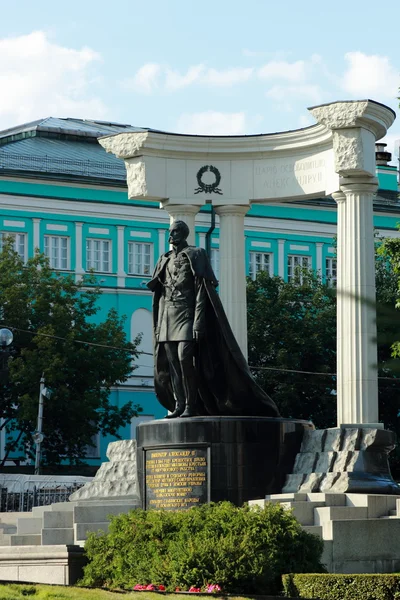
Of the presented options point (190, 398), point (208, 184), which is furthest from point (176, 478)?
point (208, 184)

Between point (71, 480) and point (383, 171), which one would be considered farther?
point (383, 171)

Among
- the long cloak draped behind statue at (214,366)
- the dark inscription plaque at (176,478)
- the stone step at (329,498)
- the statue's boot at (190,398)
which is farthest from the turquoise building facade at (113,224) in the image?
the stone step at (329,498)

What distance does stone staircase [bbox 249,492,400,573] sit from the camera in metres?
20.0

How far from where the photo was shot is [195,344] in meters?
22.5

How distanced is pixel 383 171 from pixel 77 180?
43.7ft

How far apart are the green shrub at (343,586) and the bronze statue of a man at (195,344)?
5460 mm

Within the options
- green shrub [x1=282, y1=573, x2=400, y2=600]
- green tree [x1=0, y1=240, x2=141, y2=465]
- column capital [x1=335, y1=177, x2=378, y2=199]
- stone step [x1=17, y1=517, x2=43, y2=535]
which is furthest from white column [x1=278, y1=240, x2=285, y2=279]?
green shrub [x1=282, y1=573, x2=400, y2=600]

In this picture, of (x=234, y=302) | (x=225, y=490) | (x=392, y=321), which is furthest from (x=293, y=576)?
(x=234, y=302)

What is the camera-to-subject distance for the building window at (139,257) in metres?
66.8

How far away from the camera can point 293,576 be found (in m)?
17.3

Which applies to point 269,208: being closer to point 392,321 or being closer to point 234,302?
point 234,302

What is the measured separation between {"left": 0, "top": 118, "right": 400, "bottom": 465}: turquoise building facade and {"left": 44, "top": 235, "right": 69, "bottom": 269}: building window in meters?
0.04

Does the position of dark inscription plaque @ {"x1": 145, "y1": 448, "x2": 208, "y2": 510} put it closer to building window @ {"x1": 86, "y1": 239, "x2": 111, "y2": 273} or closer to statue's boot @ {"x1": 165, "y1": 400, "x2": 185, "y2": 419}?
statue's boot @ {"x1": 165, "y1": 400, "x2": 185, "y2": 419}

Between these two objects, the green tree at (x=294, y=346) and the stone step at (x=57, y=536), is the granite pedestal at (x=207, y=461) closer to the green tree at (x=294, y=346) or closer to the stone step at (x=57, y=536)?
the stone step at (x=57, y=536)
